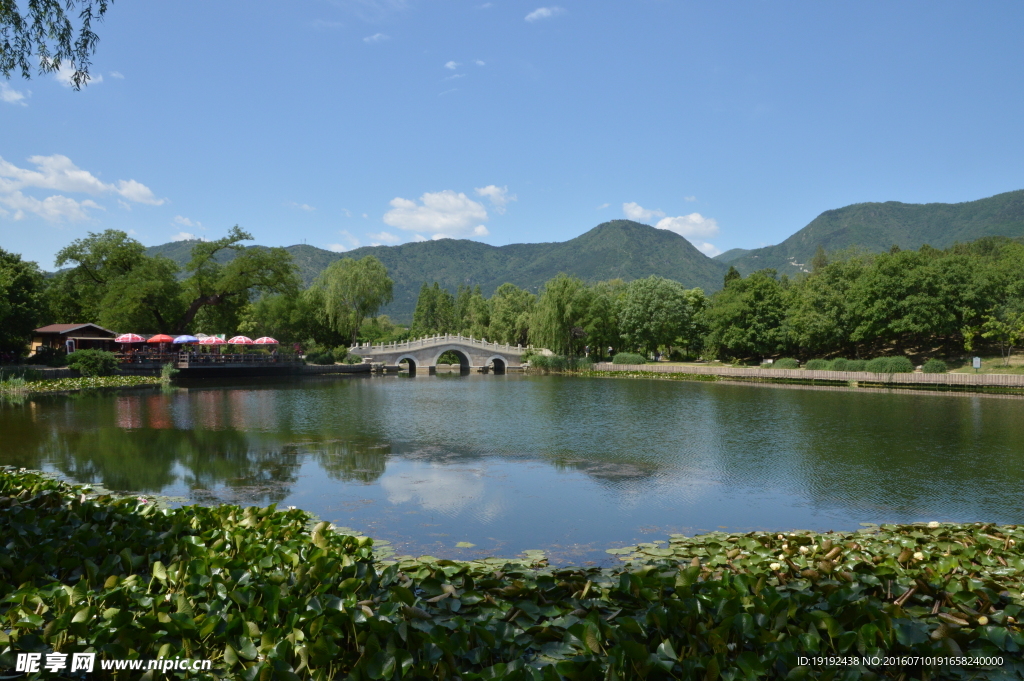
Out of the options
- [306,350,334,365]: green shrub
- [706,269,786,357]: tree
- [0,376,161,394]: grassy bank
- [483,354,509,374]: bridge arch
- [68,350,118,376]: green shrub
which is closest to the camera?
[0,376,161,394]: grassy bank

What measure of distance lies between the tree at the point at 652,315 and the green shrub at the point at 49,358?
39437 millimetres

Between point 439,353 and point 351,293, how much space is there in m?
9.43

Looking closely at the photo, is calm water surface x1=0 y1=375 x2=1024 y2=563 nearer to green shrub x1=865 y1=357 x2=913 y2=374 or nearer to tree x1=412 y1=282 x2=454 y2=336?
green shrub x1=865 y1=357 x2=913 y2=374

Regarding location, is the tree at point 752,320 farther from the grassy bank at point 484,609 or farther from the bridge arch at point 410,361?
the grassy bank at point 484,609

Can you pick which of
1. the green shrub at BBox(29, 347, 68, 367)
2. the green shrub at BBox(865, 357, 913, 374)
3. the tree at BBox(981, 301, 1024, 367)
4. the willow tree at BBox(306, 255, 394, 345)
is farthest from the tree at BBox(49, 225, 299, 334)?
the tree at BBox(981, 301, 1024, 367)

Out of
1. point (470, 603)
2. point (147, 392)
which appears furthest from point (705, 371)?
point (470, 603)

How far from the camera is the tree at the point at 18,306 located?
106 feet

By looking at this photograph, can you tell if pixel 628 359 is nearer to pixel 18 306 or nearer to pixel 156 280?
pixel 156 280

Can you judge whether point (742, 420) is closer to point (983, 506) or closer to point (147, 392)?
point (983, 506)

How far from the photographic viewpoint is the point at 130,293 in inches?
1594

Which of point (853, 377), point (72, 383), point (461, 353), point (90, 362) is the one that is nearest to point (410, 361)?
point (461, 353)

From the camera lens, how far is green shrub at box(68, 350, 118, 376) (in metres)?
A: 31.8

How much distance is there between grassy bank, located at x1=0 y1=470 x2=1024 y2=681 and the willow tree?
5015cm

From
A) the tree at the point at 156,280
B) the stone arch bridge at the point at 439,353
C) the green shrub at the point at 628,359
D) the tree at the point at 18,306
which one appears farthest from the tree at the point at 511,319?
the tree at the point at 18,306
